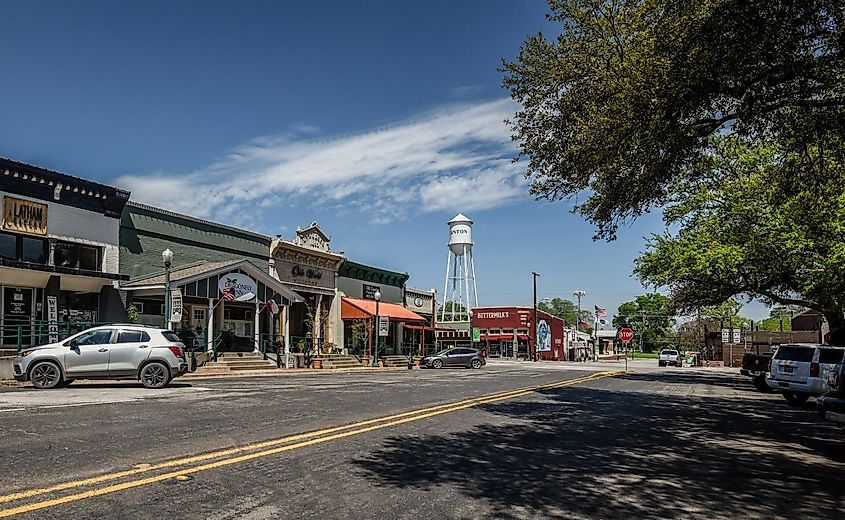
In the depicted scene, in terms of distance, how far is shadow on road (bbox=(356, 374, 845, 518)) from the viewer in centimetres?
634

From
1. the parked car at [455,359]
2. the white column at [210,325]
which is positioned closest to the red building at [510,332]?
the parked car at [455,359]

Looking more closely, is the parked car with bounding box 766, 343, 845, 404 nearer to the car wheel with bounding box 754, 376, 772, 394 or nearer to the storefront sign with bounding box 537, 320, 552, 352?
the car wheel with bounding box 754, 376, 772, 394

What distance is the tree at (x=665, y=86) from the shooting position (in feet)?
33.7

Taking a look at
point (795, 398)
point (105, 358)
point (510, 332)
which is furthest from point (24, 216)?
point (510, 332)

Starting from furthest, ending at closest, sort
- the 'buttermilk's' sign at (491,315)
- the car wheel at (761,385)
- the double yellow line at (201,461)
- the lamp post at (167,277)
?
the 'buttermilk's' sign at (491,315) → the car wheel at (761,385) → the lamp post at (167,277) → the double yellow line at (201,461)

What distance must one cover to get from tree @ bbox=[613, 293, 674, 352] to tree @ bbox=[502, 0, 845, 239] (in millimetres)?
117480

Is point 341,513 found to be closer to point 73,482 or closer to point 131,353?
point 73,482

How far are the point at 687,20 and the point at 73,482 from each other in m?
10.4

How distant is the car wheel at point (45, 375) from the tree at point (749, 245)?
18541 millimetres

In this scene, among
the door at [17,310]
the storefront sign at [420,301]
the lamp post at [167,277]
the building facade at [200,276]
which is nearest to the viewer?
the lamp post at [167,277]

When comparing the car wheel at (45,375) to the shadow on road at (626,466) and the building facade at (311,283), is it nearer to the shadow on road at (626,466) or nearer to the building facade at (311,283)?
the shadow on road at (626,466)

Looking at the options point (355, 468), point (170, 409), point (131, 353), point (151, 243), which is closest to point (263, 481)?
point (355, 468)

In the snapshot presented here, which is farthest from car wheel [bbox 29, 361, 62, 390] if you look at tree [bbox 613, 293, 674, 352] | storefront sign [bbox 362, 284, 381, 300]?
tree [bbox 613, 293, 674, 352]

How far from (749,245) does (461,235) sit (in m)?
43.5
